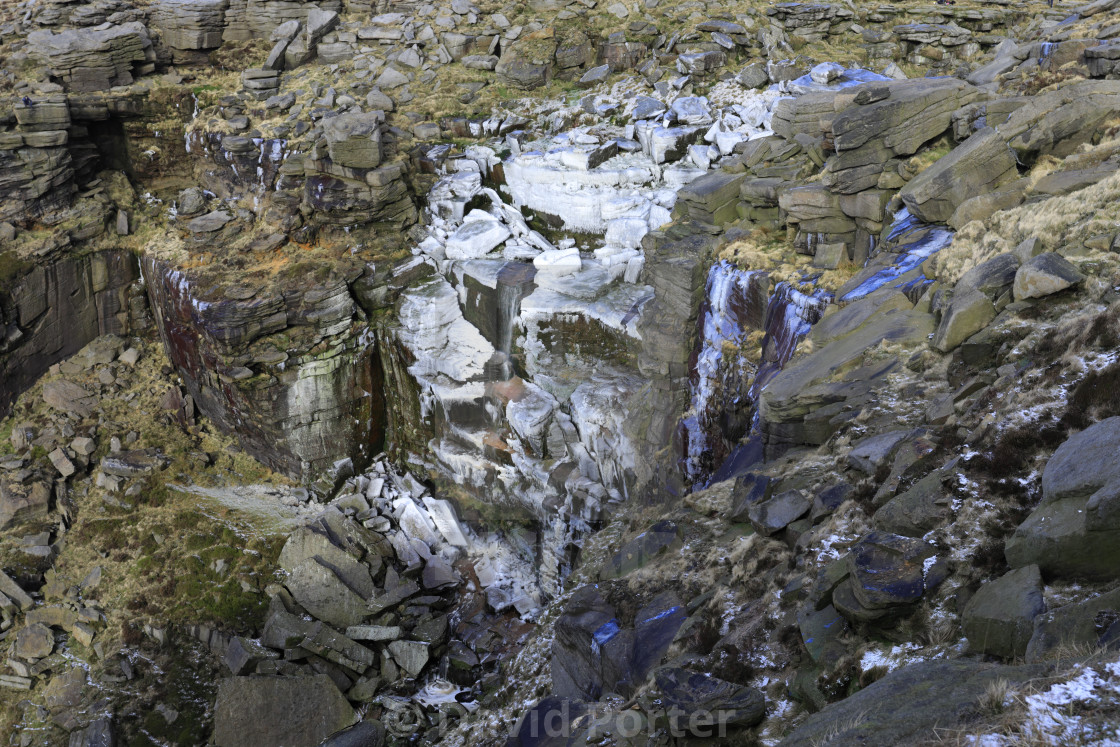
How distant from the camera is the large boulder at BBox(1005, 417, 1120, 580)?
5207mm

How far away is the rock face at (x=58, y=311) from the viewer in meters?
21.9

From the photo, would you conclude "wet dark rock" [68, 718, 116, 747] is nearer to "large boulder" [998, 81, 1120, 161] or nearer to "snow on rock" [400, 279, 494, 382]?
"snow on rock" [400, 279, 494, 382]

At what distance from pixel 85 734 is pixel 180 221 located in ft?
47.5

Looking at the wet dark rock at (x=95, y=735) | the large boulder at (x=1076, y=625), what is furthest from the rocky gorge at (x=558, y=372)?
the wet dark rock at (x=95, y=735)

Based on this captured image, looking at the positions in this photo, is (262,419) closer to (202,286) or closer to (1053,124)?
(202,286)

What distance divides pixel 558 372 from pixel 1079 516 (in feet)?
46.7

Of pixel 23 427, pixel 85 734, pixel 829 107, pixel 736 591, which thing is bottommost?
pixel 85 734

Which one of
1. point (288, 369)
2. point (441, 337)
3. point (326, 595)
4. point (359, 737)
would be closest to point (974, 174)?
point (441, 337)

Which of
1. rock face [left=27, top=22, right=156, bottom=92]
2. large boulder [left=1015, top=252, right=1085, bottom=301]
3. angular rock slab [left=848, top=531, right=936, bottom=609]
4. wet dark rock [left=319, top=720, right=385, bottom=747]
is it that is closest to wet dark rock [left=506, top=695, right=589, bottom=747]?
angular rock slab [left=848, top=531, right=936, bottom=609]

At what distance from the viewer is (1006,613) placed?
5273mm

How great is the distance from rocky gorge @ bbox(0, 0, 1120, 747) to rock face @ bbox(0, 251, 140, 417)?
11 cm

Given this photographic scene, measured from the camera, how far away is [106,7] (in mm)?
26828

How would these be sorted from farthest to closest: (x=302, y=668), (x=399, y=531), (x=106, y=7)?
(x=106, y=7)
(x=399, y=531)
(x=302, y=668)

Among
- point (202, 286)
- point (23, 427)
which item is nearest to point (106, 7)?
point (202, 286)
